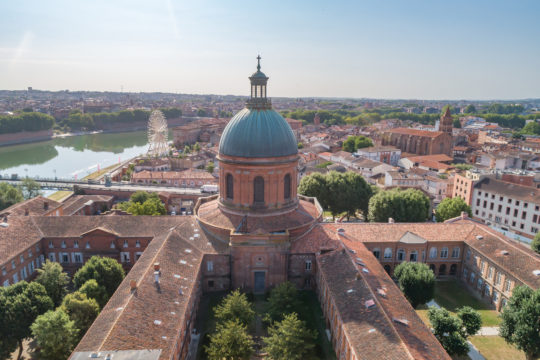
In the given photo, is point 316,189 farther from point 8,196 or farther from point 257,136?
point 8,196

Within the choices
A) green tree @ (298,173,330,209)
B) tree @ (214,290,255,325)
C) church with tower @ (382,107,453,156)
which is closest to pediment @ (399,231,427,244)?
green tree @ (298,173,330,209)

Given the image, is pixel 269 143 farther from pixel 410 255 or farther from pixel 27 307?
pixel 27 307

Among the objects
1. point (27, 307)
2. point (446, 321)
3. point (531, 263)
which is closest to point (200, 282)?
point (27, 307)

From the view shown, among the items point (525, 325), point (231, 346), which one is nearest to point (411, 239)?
point (525, 325)

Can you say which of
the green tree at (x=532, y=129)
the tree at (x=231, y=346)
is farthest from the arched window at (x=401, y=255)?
the green tree at (x=532, y=129)

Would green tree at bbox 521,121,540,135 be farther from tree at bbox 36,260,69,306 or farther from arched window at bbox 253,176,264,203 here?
tree at bbox 36,260,69,306

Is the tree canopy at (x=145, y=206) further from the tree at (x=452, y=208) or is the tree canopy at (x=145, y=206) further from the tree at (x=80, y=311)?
the tree at (x=452, y=208)
